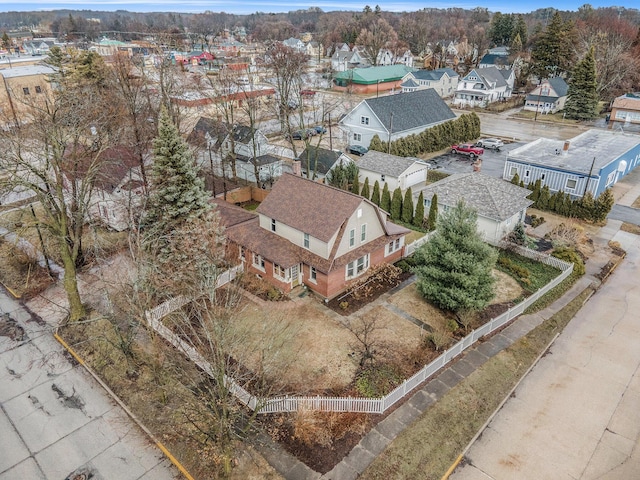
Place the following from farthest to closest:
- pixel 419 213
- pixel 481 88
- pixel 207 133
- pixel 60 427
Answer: pixel 481 88, pixel 207 133, pixel 419 213, pixel 60 427

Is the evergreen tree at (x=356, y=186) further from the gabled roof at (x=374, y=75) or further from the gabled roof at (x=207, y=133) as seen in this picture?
the gabled roof at (x=374, y=75)

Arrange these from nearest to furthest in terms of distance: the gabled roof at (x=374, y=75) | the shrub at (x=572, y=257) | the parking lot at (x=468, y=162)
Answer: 1. the shrub at (x=572, y=257)
2. the parking lot at (x=468, y=162)
3. the gabled roof at (x=374, y=75)

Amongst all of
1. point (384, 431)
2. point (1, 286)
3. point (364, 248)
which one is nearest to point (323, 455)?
point (384, 431)

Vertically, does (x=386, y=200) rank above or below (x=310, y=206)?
below

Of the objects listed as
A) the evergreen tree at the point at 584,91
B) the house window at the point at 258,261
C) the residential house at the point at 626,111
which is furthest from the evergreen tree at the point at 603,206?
the evergreen tree at the point at 584,91

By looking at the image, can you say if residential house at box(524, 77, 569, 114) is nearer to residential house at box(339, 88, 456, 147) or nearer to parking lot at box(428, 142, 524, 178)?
parking lot at box(428, 142, 524, 178)

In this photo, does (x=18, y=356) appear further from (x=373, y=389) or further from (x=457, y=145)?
(x=457, y=145)

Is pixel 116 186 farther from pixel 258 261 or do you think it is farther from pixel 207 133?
pixel 258 261

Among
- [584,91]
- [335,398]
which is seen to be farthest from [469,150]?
[335,398]
